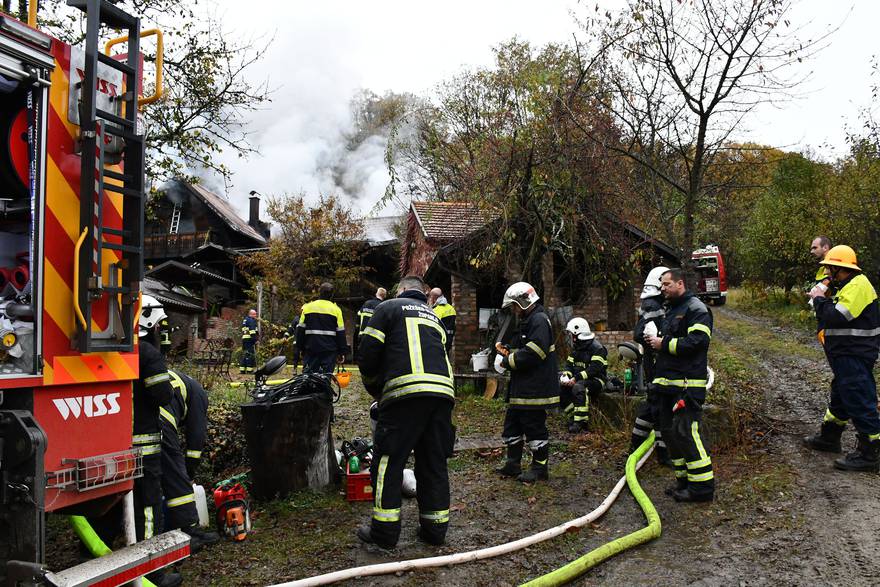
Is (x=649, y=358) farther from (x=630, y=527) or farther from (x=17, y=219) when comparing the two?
(x=17, y=219)

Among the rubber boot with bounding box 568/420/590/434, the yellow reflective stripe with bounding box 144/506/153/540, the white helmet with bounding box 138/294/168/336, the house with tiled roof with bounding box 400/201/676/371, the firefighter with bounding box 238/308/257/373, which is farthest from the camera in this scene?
the firefighter with bounding box 238/308/257/373

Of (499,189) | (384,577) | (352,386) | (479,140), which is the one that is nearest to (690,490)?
(384,577)

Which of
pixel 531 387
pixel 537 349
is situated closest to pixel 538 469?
pixel 531 387

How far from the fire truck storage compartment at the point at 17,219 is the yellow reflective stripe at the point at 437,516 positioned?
264 cm

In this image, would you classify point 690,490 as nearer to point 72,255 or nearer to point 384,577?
point 384,577

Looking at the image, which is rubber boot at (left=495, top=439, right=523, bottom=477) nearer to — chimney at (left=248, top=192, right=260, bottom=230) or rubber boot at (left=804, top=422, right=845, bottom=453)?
rubber boot at (left=804, top=422, right=845, bottom=453)

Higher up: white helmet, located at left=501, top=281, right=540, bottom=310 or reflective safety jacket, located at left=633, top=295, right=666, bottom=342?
white helmet, located at left=501, top=281, right=540, bottom=310

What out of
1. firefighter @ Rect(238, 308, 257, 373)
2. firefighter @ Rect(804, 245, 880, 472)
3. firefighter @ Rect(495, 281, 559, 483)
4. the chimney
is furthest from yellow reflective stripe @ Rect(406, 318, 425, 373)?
the chimney

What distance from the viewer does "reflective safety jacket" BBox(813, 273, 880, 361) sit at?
5375 millimetres

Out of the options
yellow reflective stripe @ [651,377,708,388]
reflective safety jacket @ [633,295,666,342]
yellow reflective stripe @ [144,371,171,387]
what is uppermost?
reflective safety jacket @ [633,295,666,342]

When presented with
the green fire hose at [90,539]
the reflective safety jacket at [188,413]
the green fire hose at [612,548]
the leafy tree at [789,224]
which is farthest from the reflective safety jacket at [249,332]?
the leafy tree at [789,224]

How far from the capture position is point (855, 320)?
5.44m

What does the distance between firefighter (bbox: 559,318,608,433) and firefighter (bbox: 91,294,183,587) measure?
5163mm

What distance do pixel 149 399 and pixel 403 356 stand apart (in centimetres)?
160
